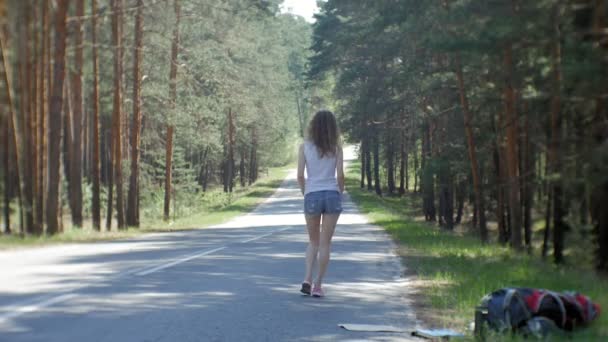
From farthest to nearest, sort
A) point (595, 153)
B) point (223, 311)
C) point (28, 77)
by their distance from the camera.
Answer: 1. point (28, 77)
2. point (595, 153)
3. point (223, 311)

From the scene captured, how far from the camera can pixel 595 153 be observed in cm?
1346

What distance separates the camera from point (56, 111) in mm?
25953

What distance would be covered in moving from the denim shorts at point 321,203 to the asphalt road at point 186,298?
1025 mm

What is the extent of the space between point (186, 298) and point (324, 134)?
98.0 inches

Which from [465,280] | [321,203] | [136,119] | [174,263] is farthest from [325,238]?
[136,119]

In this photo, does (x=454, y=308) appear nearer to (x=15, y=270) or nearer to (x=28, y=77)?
(x=15, y=270)

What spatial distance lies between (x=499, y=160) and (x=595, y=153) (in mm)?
21087

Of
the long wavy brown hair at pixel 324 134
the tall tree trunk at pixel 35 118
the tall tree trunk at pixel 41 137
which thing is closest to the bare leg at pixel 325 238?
the long wavy brown hair at pixel 324 134

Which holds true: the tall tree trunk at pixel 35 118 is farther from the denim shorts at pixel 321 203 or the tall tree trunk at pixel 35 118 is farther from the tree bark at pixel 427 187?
the denim shorts at pixel 321 203

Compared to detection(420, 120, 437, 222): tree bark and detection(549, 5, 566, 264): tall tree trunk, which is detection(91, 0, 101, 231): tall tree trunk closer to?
detection(420, 120, 437, 222): tree bark

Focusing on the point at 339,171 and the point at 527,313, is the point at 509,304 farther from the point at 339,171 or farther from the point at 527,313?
the point at 339,171

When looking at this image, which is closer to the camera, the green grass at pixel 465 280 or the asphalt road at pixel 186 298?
the asphalt road at pixel 186 298

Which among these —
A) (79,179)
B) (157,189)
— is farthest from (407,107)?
(79,179)

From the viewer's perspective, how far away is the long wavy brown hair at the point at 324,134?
10383 mm
